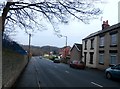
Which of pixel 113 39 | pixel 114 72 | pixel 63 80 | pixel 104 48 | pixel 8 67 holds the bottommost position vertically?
pixel 63 80

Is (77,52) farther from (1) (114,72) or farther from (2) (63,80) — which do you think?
(2) (63,80)

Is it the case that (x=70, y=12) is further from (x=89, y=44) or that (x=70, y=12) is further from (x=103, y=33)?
(x=89, y=44)

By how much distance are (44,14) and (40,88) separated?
4.51 metres

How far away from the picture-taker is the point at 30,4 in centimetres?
1292

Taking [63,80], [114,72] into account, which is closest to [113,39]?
[114,72]

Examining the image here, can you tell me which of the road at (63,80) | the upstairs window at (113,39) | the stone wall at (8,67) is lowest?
the road at (63,80)

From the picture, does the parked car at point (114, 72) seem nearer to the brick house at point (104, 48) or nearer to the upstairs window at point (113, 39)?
the brick house at point (104, 48)

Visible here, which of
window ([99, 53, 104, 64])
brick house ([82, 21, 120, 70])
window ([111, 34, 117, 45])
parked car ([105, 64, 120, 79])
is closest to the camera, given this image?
parked car ([105, 64, 120, 79])

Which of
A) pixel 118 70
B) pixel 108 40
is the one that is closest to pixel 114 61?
pixel 108 40

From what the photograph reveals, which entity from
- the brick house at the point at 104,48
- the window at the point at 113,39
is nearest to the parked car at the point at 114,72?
the brick house at the point at 104,48

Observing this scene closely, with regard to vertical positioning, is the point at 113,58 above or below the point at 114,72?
above

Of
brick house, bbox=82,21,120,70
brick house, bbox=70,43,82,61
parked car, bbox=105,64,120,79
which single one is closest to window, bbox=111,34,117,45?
brick house, bbox=82,21,120,70

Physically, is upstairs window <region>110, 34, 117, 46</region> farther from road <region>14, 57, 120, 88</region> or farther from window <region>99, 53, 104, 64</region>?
road <region>14, 57, 120, 88</region>

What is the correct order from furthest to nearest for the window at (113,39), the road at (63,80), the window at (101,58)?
the window at (101,58)
the window at (113,39)
the road at (63,80)
